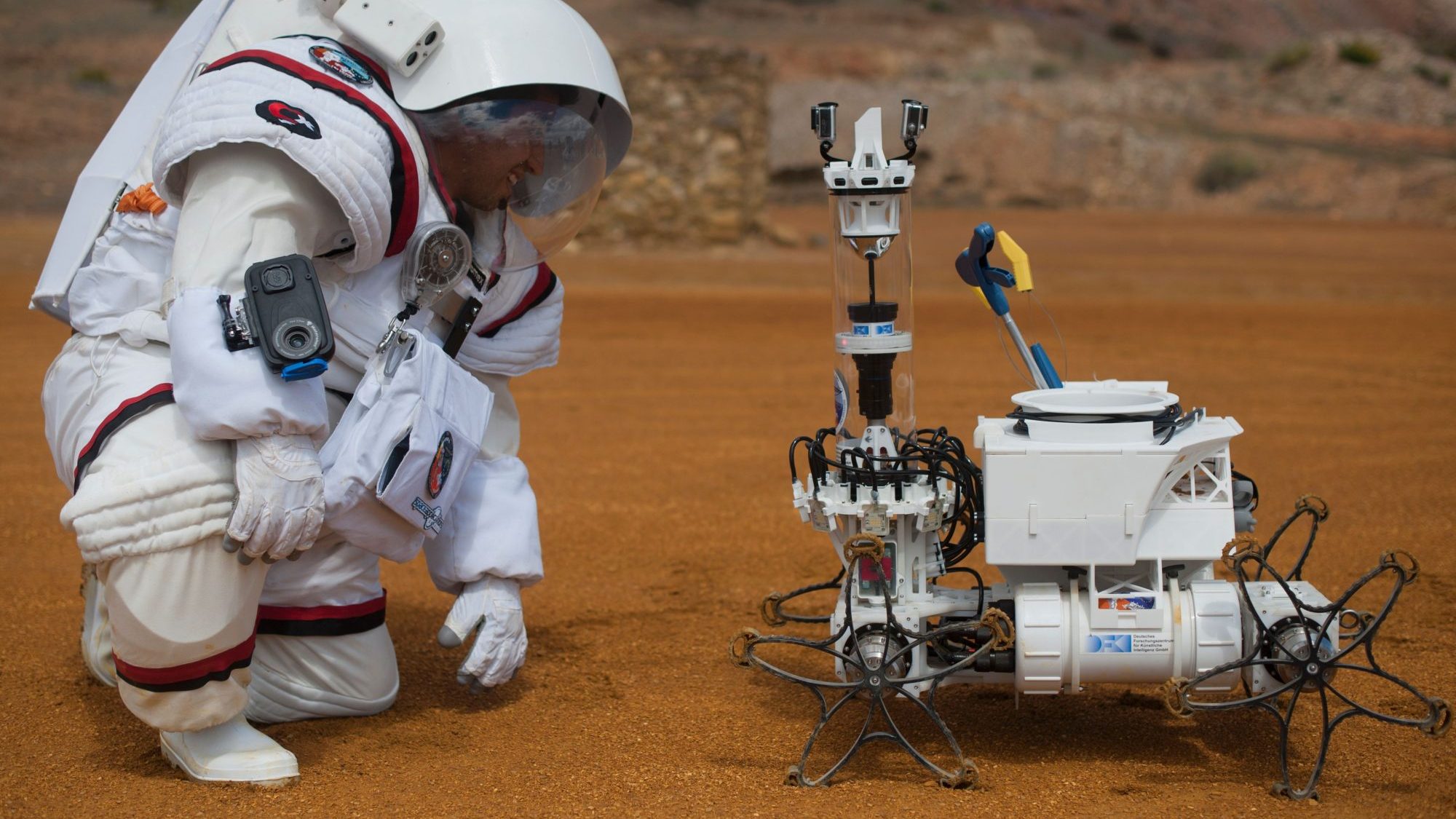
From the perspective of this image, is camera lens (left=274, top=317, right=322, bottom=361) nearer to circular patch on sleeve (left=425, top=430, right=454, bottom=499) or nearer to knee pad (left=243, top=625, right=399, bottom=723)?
circular patch on sleeve (left=425, top=430, right=454, bottom=499)

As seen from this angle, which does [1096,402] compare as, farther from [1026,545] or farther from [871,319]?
[871,319]

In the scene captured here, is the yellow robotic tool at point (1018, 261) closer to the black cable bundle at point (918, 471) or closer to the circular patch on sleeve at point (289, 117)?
the black cable bundle at point (918, 471)

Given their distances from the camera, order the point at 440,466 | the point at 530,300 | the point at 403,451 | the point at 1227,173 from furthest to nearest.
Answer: the point at 1227,173, the point at 530,300, the point at 440,466, the point at 403,451

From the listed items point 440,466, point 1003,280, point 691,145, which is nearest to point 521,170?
point 440,466

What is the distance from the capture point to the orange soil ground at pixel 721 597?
319 cm

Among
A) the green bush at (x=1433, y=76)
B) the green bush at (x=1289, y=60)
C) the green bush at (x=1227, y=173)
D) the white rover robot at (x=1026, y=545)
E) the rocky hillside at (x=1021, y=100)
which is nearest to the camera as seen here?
the white rover robot at (x=1026, y=545)

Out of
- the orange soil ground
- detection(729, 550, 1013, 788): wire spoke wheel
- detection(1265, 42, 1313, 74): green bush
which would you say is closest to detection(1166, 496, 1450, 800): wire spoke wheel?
the orange soil ground

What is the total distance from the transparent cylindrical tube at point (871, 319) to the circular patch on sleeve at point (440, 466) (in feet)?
3.18

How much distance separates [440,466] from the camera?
332 cm

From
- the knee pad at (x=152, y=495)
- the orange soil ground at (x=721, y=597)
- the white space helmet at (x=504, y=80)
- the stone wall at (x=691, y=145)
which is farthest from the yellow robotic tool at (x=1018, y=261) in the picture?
the stone wall at (x=691, y=145)

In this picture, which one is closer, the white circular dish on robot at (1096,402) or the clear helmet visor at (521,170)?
the white circular dish on robot at (1096,402)

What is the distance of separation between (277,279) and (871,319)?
4.50 feet

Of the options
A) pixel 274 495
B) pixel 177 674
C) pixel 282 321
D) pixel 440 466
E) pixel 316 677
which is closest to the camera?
pixel 282 321

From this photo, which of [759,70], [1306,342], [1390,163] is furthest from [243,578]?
[1390,163]
